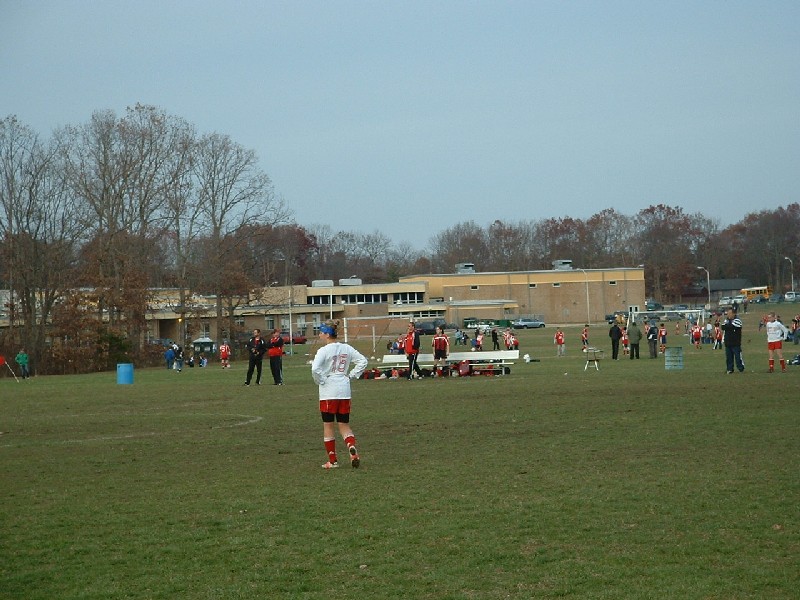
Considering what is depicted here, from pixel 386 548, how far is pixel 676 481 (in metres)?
4.13

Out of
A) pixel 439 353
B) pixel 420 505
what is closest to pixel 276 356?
pixel 439 353

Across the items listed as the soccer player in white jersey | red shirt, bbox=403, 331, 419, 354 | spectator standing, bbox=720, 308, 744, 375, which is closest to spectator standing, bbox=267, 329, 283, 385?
red shirt, bbox=403, 331, 419, 354

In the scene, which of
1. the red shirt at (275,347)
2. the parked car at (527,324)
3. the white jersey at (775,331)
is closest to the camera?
the white jersey at (775,331)

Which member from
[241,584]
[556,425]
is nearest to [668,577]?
[241,584]

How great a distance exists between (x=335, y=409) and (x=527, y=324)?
301 feet

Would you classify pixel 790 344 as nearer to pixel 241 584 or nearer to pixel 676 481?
pixel 676 481

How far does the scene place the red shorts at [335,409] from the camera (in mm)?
12875

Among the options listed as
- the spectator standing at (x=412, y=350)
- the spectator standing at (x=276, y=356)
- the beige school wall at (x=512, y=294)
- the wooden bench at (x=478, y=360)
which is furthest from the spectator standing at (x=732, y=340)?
the beige school wall at (x=512, y=294)

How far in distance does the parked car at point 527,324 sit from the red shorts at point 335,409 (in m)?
88.9

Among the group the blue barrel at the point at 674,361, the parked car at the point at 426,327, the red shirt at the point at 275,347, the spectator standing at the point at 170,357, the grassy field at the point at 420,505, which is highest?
the parked car at the point at 426,327

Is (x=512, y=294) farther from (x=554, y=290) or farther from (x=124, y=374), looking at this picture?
(x=124, y=374)

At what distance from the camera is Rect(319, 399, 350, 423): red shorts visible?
42.2ft

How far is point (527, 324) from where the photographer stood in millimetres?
103812

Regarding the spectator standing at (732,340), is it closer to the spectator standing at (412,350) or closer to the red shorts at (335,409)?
the spectator standing at (412,350)
